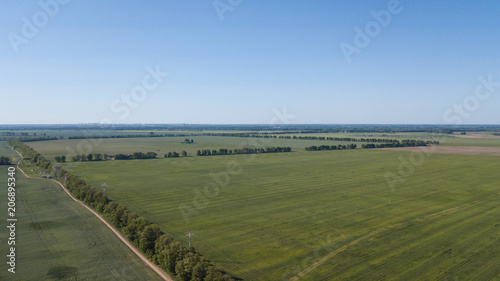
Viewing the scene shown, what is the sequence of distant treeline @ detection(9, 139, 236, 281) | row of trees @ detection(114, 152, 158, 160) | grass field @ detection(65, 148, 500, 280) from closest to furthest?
distant treeline @ detection(9, 139, 236, 281), grass field @ detection(65, 148, 500, 280), row of trees @ detection(114, 152, 158, 160)

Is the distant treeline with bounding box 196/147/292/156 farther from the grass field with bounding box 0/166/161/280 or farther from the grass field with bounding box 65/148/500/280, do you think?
the grass field with bounding box 0/166/161/280

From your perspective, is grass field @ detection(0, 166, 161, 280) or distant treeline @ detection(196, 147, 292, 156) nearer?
grass field @ detection(0, 166, 161, 280)

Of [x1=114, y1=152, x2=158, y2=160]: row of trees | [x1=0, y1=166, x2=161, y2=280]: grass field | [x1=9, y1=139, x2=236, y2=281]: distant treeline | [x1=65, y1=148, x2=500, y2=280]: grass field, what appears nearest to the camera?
[x1=9, y1=139, x2=236, y2=281]: distant treeline

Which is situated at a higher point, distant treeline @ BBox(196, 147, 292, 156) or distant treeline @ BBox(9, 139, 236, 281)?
distant treeline @ BBox(196, 147, 292, 156)

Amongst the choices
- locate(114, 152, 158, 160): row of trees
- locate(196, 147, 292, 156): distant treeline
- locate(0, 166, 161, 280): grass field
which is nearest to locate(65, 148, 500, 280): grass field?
locate(0, 166, 161, 280): grass field

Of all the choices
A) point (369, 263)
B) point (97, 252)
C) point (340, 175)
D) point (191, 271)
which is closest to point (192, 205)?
point (97, 252)

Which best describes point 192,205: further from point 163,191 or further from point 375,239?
point 375,239

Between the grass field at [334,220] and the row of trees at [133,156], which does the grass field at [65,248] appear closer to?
the grass field at [334,220]
